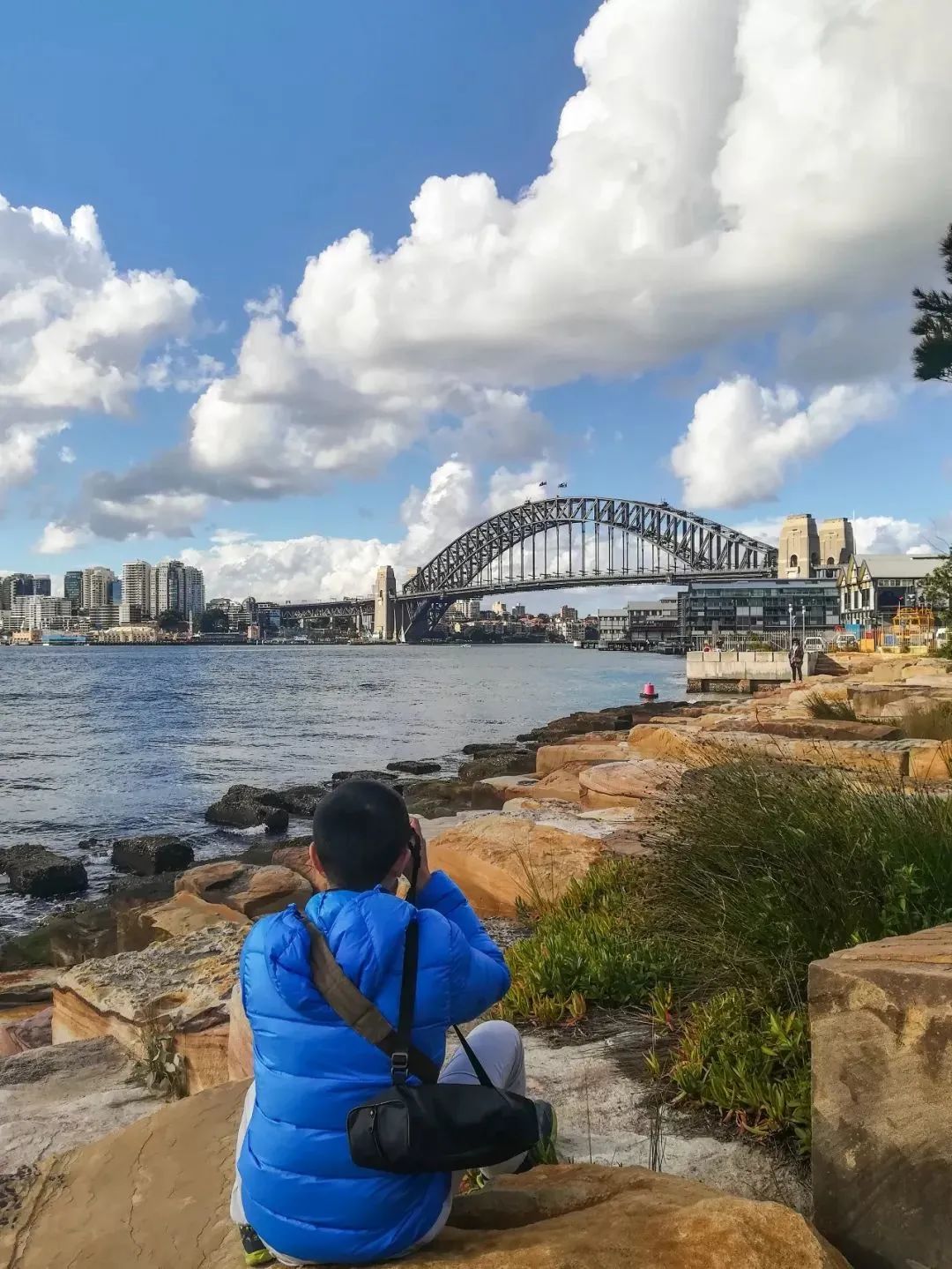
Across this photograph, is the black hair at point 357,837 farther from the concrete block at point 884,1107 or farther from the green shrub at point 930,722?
the green shrub at point 930,722

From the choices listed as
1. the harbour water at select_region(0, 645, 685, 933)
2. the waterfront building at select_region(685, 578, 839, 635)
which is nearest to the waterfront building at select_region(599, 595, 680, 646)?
the waterfront building at select_region(685, 578, 839, 635)

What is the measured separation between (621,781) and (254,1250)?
6.80 meters

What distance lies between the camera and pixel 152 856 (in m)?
12.1

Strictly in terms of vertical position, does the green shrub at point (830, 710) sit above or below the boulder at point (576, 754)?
above

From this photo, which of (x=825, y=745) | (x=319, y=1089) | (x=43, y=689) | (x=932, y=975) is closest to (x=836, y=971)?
(x=932, y=975)

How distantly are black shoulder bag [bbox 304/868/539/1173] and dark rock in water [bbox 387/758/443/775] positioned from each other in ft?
59.9

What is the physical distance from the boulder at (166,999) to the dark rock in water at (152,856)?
7.04 m

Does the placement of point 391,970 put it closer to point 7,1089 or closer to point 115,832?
point 7,1089

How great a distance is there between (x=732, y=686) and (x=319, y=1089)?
134 ft

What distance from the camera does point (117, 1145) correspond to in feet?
9.50

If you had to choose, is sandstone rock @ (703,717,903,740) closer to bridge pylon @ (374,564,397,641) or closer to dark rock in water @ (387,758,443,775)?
dark rock in water @ (387,758,443,775)

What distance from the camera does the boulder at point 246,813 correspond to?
14570mm

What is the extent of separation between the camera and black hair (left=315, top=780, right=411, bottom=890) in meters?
2.07

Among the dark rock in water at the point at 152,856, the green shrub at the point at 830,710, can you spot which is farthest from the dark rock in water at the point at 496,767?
the green shrub at the point at 830,710
